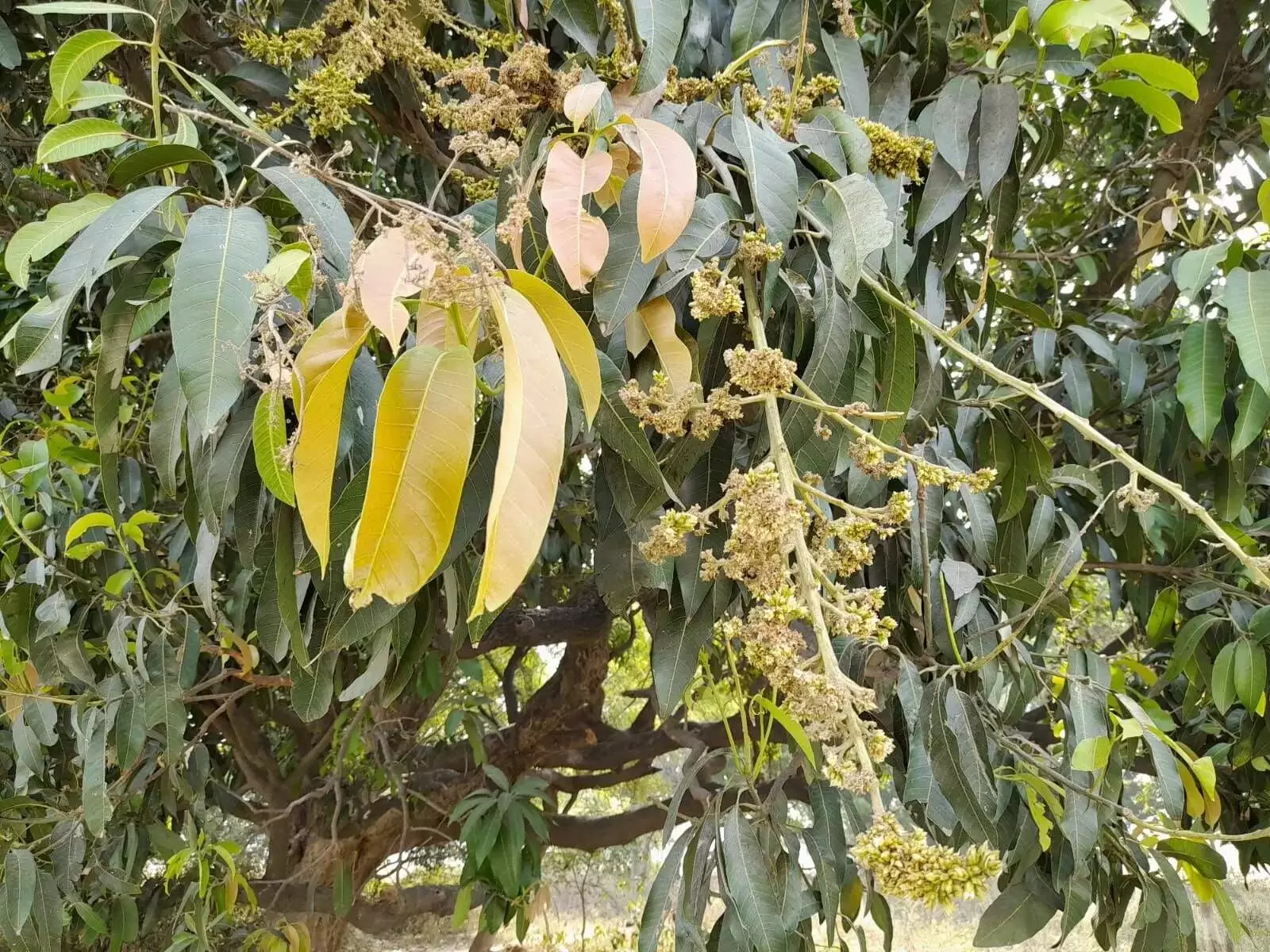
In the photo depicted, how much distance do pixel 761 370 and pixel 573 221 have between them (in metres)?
0.13

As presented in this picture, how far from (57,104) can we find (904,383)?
2.16 ft

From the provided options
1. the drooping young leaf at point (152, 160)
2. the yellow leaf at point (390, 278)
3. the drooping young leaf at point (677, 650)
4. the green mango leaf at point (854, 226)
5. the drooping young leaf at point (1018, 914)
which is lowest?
the drooping young leaf at point (1018, 914)

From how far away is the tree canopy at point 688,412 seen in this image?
44 cm

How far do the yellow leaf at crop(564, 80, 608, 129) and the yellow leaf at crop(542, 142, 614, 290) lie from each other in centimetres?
2

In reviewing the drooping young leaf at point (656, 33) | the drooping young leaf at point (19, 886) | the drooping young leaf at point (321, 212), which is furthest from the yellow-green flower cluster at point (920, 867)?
→ the drooping young leaf at point (19, 886)

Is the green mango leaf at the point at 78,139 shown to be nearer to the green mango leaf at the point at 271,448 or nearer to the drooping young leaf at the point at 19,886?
the green mango leaf at the point at 271,448

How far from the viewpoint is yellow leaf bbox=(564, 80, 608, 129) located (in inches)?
21.0

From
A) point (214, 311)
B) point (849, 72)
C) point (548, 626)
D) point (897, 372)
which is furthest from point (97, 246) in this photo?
point (548, 626)

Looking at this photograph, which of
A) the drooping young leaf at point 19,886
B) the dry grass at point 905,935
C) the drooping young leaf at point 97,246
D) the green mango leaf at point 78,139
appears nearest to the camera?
the drooping young leaf at point 97,246

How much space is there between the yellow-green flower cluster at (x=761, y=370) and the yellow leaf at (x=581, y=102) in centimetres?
18

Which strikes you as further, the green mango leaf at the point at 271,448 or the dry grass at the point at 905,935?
the dry grass at the point at 905,935

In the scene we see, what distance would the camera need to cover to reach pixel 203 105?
116 cm

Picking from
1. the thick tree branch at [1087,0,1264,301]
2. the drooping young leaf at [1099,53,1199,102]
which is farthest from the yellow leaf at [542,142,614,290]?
the thick tree branch at [1087,0,1264,301]

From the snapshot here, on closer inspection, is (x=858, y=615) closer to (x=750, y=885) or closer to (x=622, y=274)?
(x=622, y=274)
